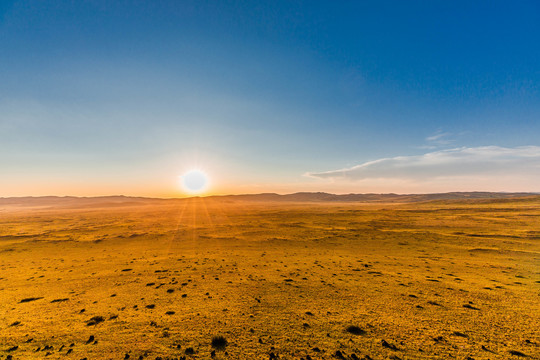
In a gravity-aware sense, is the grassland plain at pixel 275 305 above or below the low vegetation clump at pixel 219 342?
below

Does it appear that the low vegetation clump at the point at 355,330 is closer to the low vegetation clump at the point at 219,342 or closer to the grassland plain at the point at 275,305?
the grassland plain at the point at 275,305

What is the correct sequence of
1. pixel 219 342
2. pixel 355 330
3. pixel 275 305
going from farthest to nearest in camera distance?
pixel 275 305 → pixel 355 330 → pixel 219 342

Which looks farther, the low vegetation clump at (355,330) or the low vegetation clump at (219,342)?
the low vegetation clump at (355,330)

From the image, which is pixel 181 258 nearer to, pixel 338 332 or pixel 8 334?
pixel 8 334

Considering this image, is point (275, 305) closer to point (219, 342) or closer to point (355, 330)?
point (219, 342)

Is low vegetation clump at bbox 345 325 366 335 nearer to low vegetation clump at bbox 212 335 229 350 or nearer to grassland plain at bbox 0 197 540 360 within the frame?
grassland plain at bbox 0 197 540 360

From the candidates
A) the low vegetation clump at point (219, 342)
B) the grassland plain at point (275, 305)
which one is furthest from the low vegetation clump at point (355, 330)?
the low vegetation clump at point (219, 342)

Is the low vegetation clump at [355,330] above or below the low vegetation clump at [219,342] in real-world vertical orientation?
below

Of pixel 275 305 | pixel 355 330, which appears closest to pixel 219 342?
pixel 275 305

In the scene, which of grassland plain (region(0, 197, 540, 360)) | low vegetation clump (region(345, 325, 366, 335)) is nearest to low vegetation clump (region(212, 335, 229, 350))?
grassland plain (region(0, 197, 540, 360))

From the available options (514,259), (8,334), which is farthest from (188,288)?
(514,259)

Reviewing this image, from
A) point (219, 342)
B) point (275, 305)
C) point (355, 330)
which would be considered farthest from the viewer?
point (275, 305)

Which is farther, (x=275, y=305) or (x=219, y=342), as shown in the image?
(x=275, y=305)

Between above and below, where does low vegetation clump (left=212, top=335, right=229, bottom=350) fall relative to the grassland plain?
above
